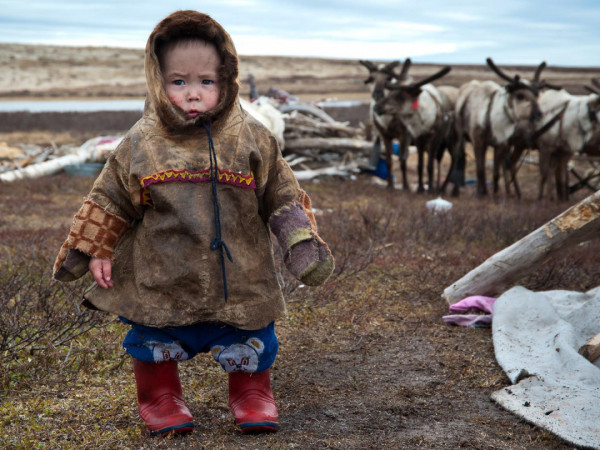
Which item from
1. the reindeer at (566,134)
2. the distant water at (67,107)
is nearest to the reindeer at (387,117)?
the reindeer at (566,134)

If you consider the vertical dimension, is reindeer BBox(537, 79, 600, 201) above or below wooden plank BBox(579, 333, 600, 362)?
above

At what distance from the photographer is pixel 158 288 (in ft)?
9.81

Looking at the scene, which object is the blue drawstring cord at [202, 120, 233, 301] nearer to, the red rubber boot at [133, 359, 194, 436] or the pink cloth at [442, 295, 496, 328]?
the red rubber boot at [133, 359, 194, 436]

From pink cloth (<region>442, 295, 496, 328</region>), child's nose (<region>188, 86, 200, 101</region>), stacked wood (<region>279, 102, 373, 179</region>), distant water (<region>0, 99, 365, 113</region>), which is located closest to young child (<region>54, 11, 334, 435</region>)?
child's nose (<region>188, 86, 200, 101</region>)

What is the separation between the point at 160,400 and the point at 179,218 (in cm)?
84

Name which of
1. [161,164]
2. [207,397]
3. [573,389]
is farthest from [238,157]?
[573,389]

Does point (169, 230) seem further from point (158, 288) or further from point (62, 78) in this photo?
point (62, 78)

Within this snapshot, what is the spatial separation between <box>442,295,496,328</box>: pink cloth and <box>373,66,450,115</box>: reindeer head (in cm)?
838

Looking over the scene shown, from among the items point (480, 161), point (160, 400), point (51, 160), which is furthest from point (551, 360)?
point (51, 160)

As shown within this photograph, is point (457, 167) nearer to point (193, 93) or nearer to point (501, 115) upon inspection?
point (501, 115)

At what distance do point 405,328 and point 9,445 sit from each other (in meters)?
2.77

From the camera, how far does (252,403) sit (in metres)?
3.17

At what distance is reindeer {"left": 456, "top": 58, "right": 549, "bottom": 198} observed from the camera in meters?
12.3

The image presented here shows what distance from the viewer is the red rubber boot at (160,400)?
122 inches
